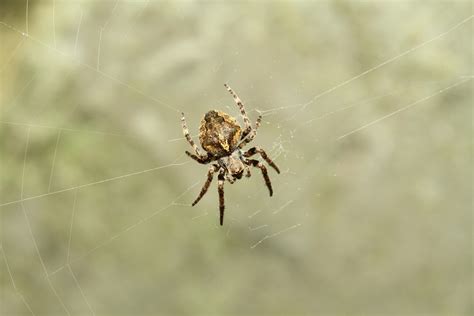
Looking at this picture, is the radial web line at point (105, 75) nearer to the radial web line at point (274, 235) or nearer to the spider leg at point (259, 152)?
the radial web line at point (274, 235)

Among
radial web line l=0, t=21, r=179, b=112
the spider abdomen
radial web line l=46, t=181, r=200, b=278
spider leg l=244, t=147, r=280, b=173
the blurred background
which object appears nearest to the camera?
the spider abdomen

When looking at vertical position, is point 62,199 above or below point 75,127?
below

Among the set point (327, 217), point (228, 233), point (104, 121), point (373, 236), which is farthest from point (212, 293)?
point (104, 121)

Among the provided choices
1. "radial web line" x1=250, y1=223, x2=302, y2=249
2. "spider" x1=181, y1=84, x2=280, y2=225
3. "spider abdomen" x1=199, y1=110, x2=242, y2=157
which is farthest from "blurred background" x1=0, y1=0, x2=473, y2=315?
"spider abdomen" x1=199, y1=110, x2=242, y2=157

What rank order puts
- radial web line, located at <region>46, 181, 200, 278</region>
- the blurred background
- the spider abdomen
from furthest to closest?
radial web line, located at <region>46, 181, 200, 278</region> → the blurred background → the spider abdomen

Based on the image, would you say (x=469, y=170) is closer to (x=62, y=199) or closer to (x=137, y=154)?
(x=137, y=154)

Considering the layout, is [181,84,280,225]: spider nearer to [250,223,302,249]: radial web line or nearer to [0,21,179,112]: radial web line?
[0,21,179,112]: radial web line

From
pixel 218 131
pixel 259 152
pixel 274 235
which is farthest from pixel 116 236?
pixel 218 131

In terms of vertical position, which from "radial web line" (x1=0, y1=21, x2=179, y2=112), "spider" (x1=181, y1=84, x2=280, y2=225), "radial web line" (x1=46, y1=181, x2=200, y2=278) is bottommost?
"radial web line" (x1=46, y1=181, x2=200, y2=278)
